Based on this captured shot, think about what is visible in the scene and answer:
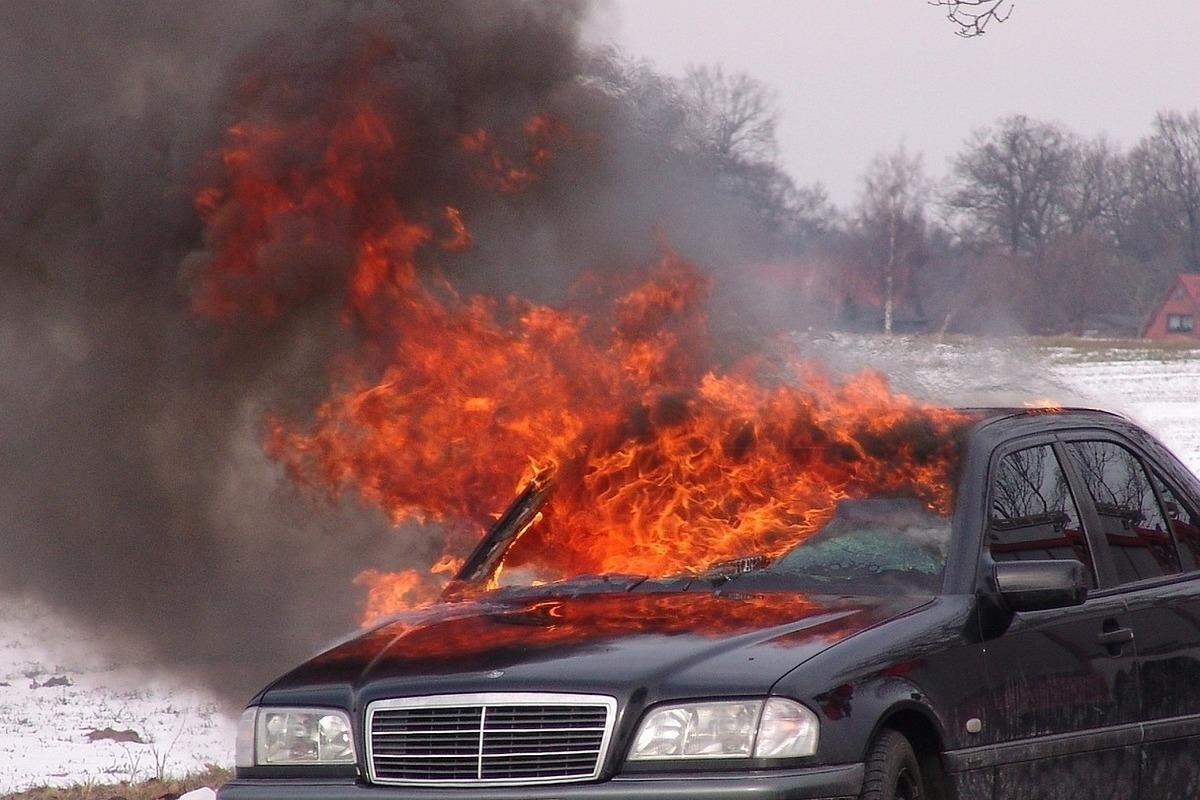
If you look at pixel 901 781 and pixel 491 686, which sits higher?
pixel 491 686

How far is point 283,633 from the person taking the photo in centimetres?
1240

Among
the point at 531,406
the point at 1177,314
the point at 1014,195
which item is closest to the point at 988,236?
the point at 1014,195

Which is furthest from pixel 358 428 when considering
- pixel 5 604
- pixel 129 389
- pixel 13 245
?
pixel 5 604

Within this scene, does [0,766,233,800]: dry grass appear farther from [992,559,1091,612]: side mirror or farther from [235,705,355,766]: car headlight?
[992,559,1091,612]: side mirror

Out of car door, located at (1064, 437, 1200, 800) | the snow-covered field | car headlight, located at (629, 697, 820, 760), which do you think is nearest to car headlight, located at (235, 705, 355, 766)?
car headlight, located at (629, 697, 820, 760)

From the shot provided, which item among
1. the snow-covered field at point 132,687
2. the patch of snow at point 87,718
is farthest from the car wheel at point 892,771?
the patch of snow at point 87,718

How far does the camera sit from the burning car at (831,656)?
4.53m

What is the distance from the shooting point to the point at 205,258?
10.4 meters

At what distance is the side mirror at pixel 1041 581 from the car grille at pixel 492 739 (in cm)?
135

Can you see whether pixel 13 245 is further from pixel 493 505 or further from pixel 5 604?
pixel 493 505

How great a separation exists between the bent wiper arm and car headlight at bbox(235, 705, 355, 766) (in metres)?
1.24

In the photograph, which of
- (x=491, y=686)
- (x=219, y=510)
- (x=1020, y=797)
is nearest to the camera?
(x=491, y=686)

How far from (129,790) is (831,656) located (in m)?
4.93

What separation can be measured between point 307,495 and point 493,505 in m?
3.43
